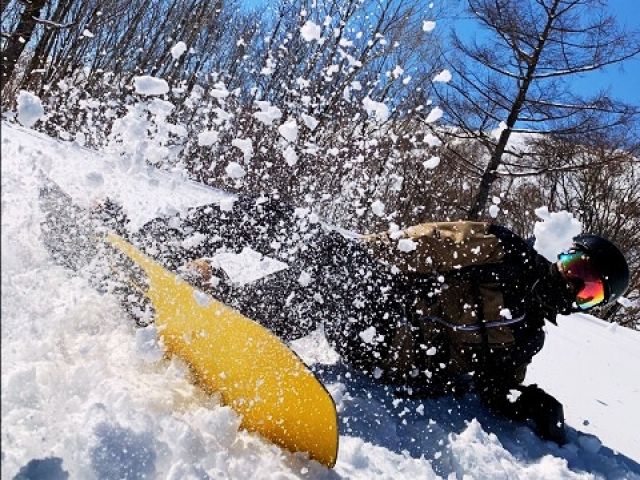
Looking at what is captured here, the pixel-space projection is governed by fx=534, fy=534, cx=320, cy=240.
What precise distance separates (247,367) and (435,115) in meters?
7.96

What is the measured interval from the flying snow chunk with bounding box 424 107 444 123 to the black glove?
22.4 ft

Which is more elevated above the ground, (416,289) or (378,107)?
(378,107)

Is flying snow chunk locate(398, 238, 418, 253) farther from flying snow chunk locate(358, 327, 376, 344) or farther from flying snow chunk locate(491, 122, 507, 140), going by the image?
flying snow chunk locate(491, 122, 507, 140)

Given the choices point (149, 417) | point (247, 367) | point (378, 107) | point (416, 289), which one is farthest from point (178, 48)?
point (149, 417)

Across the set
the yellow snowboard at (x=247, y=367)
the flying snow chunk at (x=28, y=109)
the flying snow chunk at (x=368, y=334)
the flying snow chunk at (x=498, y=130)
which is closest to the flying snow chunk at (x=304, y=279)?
the flying snow chunk at (x=368, y=334)

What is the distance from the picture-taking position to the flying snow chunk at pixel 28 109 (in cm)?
223

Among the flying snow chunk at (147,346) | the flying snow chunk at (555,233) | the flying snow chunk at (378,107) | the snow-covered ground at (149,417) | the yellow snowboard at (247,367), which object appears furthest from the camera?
the flying snow chunk at (378,107)

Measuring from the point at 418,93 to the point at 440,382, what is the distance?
11.1m

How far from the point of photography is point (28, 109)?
2.23m

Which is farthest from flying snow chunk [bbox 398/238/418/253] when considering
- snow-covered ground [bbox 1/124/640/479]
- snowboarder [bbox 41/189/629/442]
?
snow-covered ground [bbox 1/124/640/479]

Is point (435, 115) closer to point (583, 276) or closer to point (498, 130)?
point (498, 130)

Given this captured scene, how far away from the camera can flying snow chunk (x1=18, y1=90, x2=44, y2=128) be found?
2.23 meters

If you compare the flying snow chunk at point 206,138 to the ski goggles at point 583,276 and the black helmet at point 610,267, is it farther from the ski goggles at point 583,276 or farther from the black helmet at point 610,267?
the black helmet at point 610,267

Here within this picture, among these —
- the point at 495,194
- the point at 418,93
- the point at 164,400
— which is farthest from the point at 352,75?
the point at 164,400
